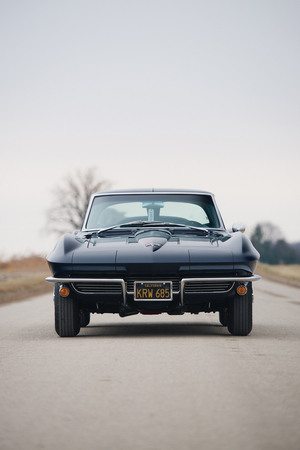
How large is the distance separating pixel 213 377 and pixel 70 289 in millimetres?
2455

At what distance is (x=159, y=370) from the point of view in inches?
187

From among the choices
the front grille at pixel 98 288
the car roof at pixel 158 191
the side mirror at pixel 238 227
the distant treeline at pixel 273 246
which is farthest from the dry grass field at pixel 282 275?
the distant treeline at pixel 273 246

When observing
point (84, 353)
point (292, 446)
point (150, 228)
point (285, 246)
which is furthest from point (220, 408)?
point (285, 246)

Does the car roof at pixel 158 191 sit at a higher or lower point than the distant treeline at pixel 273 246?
higher

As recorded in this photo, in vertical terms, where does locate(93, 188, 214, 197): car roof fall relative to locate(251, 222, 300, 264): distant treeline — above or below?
above

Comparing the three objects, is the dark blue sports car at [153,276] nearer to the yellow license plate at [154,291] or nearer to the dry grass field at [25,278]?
the yellow license plate at [154,291]

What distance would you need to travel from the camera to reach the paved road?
9.92 feet

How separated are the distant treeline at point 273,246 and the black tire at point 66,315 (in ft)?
413

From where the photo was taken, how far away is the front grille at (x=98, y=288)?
6344 millimetres

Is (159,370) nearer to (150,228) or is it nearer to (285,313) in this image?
(150,228)

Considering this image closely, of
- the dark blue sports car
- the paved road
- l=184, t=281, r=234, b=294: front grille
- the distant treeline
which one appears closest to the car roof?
the dark blue sports car

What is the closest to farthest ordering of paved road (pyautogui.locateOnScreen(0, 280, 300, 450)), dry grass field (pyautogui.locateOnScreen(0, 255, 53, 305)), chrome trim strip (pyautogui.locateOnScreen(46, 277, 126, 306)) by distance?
paved road (pyautogui.locateOnScreen(0, 280, 300, 450)), chrome trim strip (pyautogui.locateOnScreen(46, 277, 126, 306)), dry grass field (pyautogui.locateOnScreen(0, 255, 53, 305))

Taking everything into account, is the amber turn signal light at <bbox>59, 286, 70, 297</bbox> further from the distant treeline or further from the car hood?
the distant treeline

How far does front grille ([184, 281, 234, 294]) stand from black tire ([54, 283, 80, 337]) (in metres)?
1.31
